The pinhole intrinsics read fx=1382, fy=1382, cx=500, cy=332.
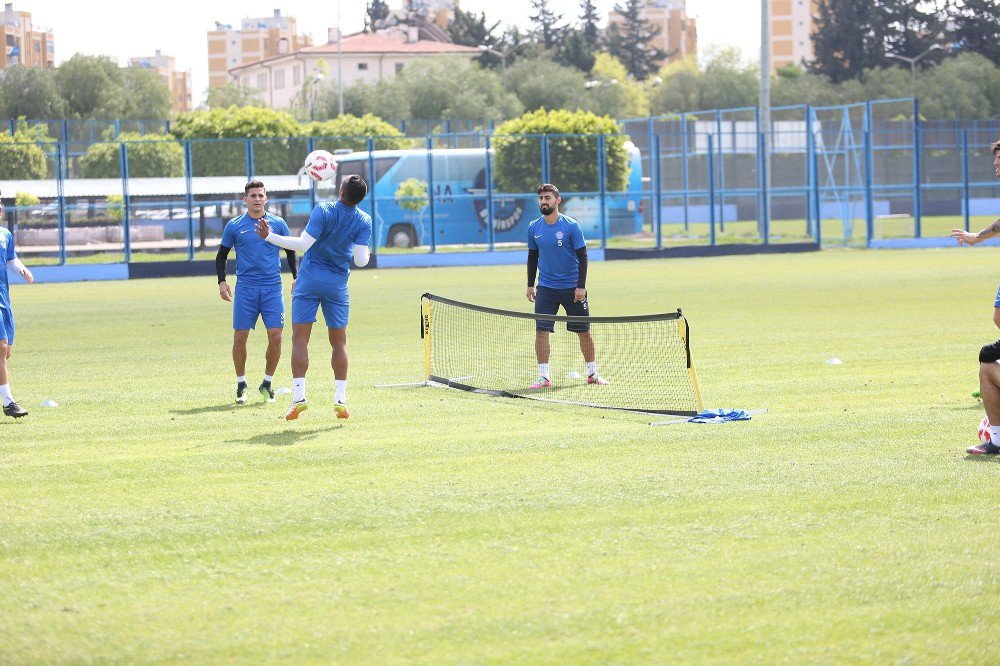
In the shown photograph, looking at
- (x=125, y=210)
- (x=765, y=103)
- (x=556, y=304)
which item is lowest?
(x=556, y=304)

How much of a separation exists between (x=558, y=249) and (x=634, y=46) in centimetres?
12384

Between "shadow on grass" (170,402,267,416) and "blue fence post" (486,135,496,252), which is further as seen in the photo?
"blue fence post" (486,135,496,252)

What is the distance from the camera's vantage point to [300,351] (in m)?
11.4

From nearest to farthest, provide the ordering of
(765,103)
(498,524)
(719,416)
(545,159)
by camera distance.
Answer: (498,524) < (719,416) < (545,159) < (765,103)

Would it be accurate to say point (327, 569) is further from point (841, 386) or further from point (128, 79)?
point (128, 79)


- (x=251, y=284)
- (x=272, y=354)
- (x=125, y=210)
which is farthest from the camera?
(x=125, y=210)

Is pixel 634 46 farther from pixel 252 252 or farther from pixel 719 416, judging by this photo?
pixel 719 416

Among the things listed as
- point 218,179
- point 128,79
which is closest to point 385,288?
point 218,179

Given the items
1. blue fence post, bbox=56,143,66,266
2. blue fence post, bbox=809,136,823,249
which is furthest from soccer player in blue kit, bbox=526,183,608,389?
blue fence post, bbox=809,136,823,249

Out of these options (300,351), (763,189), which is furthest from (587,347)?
(763,189)

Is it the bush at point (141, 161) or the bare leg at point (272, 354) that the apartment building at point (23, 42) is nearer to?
the bush at point (141, 161)

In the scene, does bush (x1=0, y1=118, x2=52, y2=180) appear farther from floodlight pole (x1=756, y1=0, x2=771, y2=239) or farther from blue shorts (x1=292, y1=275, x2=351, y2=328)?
blue shorts (x1=292, y1=275, x2=351, y2=328)

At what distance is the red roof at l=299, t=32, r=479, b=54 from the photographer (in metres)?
132

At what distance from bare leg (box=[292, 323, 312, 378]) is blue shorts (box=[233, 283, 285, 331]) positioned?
5.36ft
